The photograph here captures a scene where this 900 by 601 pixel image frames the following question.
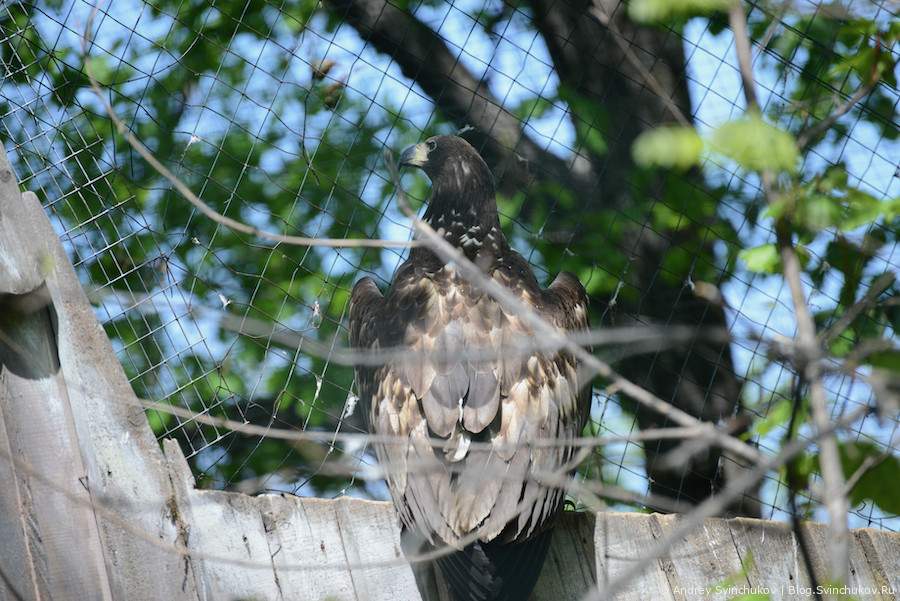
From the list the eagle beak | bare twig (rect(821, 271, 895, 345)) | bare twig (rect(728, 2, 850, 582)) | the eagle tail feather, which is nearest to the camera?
bare twig (rect(728, 2, 850, 582))

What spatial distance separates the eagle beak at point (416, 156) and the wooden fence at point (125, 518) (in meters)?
1.48

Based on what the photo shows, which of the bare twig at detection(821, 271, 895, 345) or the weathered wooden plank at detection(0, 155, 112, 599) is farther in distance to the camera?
the weathered wooden plank at detection(0, 155, 112, 599)

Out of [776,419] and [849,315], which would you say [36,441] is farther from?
[849,315]

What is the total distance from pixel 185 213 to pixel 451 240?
1.98m

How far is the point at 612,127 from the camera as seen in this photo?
3.82 m

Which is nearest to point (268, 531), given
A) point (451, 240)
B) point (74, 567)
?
point (74, 567)

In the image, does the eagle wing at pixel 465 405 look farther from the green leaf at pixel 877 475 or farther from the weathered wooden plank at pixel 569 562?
the green leaf at pixel 877 475

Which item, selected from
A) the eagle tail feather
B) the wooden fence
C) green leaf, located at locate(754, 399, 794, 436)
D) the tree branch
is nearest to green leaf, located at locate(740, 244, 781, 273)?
green leaf, located at locate(754, 399, 794, 436)

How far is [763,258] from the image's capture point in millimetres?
1877

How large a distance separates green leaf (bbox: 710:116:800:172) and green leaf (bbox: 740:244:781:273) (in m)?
0.87

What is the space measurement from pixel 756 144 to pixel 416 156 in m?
2.40

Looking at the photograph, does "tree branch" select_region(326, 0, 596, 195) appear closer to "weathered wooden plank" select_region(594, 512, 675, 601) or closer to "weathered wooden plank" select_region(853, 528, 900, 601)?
"weathered wooden plank" select_region(594, 512, 675, 601)

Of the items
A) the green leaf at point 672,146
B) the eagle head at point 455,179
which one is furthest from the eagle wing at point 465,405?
the green leaf at point 672,146

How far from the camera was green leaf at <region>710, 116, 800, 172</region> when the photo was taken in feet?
3.23
